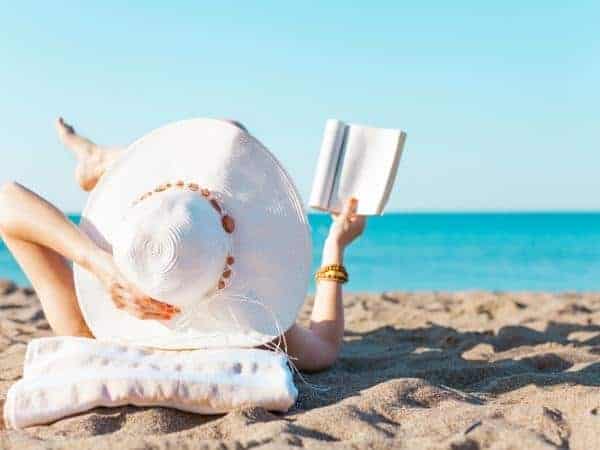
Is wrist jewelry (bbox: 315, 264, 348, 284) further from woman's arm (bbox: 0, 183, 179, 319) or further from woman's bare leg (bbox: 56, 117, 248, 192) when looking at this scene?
woman's bare leg (bbox: 56, 117, 248, 192)

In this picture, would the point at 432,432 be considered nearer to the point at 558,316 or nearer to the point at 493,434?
the point at 493,434

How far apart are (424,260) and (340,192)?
21524 millimetres

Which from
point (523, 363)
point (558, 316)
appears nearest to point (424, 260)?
point (558, 316)

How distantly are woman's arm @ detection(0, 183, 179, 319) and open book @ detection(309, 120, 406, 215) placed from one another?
0.85 metres

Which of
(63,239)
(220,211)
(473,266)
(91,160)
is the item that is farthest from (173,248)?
(473,266)

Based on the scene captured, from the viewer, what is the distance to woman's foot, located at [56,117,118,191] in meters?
3.50

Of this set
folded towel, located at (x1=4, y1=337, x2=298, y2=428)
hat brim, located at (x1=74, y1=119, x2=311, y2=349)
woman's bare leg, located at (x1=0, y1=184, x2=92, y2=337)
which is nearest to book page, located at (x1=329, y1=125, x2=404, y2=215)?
hat brim, located at (x1=74, y1=119, x2=311, y2=349)

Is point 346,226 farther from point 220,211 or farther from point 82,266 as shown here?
point 82,266

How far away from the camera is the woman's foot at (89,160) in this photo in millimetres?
3500

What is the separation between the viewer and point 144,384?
7.99 ft

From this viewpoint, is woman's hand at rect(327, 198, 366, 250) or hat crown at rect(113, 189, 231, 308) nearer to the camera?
hat crown at rect(113, 189, 231, 308)

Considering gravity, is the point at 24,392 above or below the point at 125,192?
below

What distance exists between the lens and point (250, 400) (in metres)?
2.45

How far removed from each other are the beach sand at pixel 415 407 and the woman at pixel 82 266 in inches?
6.9
